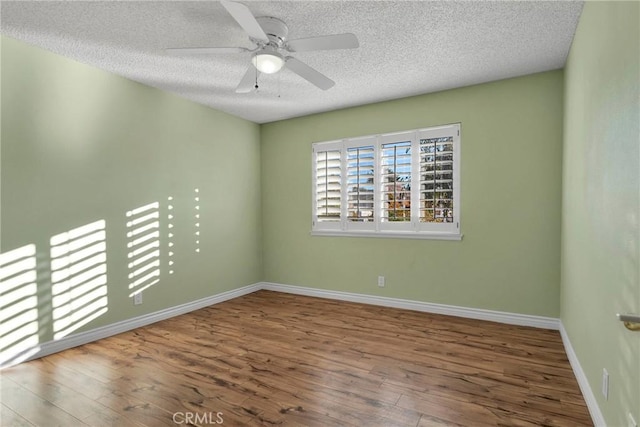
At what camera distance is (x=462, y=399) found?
2078 millimetres

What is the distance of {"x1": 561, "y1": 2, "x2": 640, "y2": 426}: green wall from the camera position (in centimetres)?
131

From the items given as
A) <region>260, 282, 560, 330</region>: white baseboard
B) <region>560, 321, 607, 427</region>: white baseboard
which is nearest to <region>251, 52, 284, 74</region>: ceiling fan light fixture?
<region>560, 321, 607, 427</region>: white baseboard

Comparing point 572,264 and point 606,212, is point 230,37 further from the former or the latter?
point 572,264

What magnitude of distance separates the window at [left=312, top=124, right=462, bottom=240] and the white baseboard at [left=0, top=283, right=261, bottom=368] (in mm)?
1690

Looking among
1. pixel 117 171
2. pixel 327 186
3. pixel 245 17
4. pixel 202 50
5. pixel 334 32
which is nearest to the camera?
pixel 245 17

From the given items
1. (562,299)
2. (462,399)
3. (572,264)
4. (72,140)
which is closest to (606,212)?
(572,264)

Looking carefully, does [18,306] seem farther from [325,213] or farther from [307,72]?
[325,213]

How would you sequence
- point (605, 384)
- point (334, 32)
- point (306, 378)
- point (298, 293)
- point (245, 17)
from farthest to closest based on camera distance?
point (298, 293), point (334, 32), point (306, 378), point (245, 17), point (605, 384)

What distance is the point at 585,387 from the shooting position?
2070 mm

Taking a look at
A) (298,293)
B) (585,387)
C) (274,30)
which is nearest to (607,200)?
(585,387)

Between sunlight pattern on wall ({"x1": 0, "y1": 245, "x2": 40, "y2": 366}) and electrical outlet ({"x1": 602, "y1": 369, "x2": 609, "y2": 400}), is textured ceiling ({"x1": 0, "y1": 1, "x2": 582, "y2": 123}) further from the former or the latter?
electrical outlet ({"x1": 602, "y1": 369, "x2": 609, "y2": 400})

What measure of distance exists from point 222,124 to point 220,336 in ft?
9.18

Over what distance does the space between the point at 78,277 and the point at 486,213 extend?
13.5ft

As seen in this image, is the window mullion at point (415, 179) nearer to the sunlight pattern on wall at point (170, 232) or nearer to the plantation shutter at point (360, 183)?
the plantation shutter at point (360, 183)
